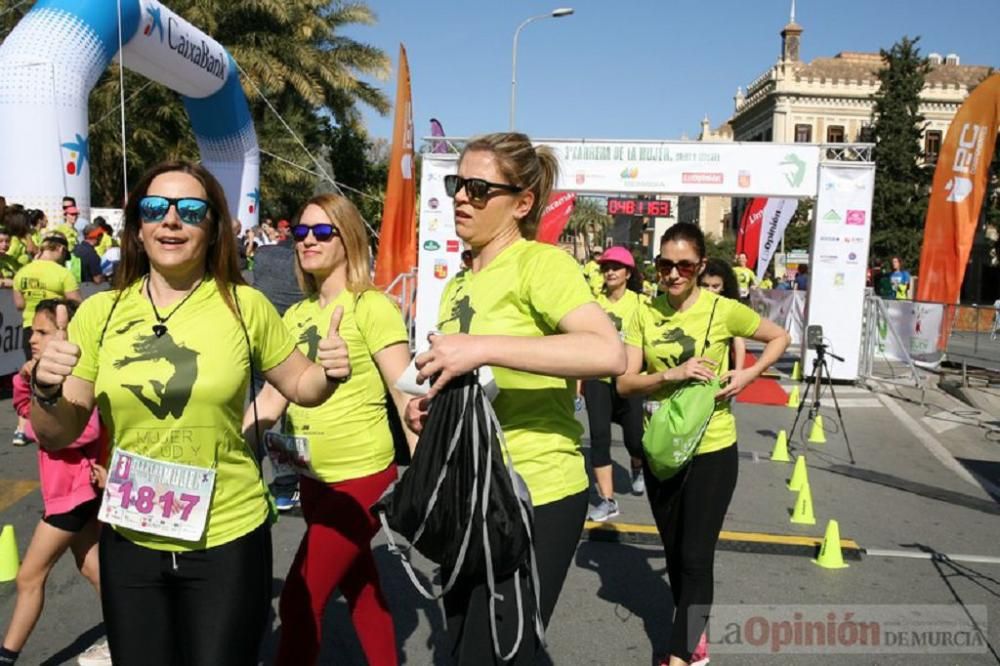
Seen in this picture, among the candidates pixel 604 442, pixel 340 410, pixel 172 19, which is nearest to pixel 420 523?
pixel 340 410

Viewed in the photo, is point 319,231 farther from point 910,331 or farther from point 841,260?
point 910,331

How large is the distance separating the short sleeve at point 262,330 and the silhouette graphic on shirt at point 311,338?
2.08ft

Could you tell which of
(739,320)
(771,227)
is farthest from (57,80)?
(771,227)

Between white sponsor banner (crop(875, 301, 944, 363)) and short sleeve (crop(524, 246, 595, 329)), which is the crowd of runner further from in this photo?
white sponsor banner (crop(875, 301, 944, 363))

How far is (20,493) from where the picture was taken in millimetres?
5953

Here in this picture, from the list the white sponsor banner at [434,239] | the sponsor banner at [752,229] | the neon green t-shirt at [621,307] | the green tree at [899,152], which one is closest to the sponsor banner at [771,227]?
the sponsor banner at [752,229]

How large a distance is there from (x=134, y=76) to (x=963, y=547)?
2834 cm

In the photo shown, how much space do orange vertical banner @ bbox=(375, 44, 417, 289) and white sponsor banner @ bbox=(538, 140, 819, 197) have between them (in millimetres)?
2420

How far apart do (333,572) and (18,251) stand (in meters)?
8.28

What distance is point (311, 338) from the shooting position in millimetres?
3252

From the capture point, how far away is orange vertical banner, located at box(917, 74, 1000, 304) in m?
13.4

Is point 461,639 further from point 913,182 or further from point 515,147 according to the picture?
point 913,182

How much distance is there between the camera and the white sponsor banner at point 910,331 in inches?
534

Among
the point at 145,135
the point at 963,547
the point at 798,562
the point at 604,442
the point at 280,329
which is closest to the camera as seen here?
the point at 280,329
